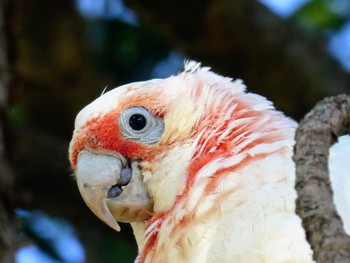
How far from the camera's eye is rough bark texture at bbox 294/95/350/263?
3.92 feet

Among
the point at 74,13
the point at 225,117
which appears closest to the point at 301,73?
the point at 74,13

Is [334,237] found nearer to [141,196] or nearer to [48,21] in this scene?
[141,196]

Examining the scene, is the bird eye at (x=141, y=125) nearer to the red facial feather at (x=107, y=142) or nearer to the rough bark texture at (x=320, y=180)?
the red facial feather at (x=107, y=142)

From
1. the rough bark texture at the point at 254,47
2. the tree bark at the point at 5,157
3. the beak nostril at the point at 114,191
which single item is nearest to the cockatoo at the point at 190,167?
the beak nostril at the point at 114,191

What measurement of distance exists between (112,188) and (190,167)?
0.20 meters

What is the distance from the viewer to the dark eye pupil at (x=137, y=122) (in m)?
2.32

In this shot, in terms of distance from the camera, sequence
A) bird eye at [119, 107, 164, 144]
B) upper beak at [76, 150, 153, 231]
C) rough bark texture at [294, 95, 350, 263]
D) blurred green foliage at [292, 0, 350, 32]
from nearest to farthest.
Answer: rough bark texture at [294, 95, 350, 263] → upper beak at [76, 150, 153, 231] → bird eye at [119, 107, 164, 144] → blurred green foliage at [292, 0, 350, 32]

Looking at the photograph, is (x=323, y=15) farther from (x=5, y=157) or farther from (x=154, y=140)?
(x=154, y=140)

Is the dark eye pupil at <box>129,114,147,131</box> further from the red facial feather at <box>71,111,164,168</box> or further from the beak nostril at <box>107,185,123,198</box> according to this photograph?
the beak nostril at <box>107,185,123,198</box>

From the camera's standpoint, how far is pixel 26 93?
4.70 metres

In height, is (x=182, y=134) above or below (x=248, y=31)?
below

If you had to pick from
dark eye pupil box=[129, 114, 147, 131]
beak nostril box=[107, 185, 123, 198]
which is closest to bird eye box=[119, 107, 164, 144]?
dark eye pupil box=[129, 114, 147, 131]

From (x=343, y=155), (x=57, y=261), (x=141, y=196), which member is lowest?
(x=141, y=196)

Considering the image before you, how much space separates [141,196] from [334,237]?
42.7 inches
